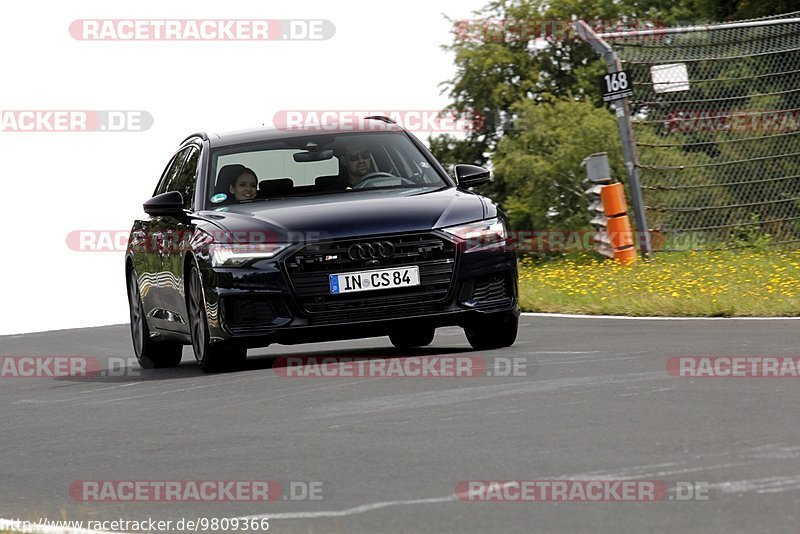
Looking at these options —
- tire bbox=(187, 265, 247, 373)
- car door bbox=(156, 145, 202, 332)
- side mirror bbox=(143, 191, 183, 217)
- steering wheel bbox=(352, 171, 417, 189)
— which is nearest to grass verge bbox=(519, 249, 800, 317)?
steering wheel bbox=(352, 171, 417, 189)

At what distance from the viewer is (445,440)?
7.61 meters

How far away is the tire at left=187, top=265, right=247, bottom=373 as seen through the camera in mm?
11172

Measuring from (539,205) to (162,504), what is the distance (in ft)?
76.1

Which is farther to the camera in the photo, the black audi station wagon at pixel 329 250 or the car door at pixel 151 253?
the car door at pixel 151 253

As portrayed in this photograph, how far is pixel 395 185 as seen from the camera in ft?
39.1

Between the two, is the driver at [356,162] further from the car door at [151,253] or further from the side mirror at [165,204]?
the car door at [151,253]

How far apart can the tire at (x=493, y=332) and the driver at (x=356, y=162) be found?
136 centimetres

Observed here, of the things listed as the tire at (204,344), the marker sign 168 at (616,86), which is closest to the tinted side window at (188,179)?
the tire at (204,344)

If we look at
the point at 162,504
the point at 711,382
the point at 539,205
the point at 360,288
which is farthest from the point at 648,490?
the point at 539,205

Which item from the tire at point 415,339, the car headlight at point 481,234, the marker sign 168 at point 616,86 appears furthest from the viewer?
the marker sign 168 at point 616,86

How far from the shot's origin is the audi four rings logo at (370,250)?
10656 millimetres

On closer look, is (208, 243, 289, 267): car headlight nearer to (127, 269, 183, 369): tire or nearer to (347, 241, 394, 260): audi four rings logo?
(347, 241, 394, 260): audi four rings logo

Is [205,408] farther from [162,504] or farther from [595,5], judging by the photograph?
[595,5]

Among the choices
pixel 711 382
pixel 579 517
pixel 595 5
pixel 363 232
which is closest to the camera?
pixel 579 517
